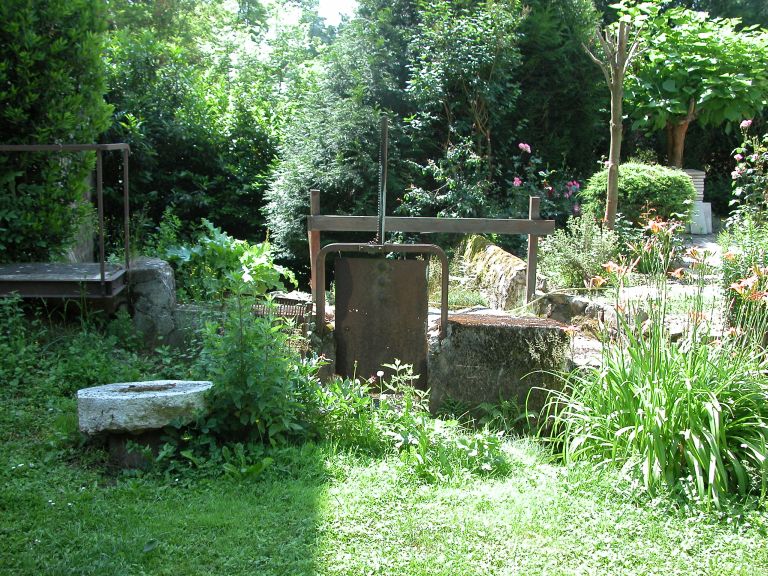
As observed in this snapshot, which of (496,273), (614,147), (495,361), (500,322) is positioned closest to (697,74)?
(614,147)

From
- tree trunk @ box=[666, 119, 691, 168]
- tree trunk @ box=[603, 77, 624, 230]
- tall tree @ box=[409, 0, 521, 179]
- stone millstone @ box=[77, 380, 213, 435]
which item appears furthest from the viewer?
tree trunk @ box=[666, 119, 691, 168]

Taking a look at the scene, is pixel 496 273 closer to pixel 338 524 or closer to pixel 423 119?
pixel 423 119

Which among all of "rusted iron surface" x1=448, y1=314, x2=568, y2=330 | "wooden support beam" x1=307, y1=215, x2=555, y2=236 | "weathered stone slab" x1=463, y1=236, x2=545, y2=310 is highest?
"wooden support beam" x1=307, y1=215, x2=555, y2=236

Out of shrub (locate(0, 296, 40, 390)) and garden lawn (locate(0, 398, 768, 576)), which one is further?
shrub (locate(0, 296, 40, 390))

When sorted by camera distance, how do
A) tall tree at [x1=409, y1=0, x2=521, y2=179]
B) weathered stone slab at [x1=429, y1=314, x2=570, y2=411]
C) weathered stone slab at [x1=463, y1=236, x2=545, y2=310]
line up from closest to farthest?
weathered stone slab at [x1=429, y1=314, x2=570, y2=411]
weathered stone slab at [x1=463, y1=236, x2=545, y2=310]
tall tree at [x1=409, y1=0, x2=521, y2=179]

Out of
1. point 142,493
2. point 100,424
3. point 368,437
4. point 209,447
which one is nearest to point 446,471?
point 368,437

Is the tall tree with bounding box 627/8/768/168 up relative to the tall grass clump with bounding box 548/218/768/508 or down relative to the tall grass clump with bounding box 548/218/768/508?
up

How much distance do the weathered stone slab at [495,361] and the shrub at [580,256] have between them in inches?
93.3

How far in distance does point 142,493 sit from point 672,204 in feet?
25.7

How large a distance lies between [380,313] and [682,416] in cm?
215

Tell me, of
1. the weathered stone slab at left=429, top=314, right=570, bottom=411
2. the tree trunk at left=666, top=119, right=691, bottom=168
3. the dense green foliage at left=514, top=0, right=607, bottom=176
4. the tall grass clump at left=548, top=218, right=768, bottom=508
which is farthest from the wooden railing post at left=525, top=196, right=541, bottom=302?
the tree trunk at left=666, top=119, right=691, bottom=168

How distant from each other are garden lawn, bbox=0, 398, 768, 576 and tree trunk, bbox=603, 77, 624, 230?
5.18 m

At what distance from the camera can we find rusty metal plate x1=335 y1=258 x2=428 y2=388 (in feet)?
17.6

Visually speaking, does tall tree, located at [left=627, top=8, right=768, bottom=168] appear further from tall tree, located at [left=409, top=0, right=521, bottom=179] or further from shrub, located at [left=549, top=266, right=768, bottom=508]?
shrub, located at [left=549, top=266, right=768, bottom=508]
